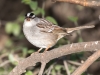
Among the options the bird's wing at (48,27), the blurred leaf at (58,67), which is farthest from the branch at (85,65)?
the blurred leaf at (58,67)

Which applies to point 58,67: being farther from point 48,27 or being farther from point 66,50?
point 66,50

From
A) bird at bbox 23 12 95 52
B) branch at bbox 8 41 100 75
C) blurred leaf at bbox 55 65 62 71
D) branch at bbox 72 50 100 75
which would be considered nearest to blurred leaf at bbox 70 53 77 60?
blurred leaf at bbox 55 65 62 71

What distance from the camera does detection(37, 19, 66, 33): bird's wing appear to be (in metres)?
5.04

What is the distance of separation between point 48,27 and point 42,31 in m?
0.12

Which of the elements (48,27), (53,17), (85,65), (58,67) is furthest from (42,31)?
(53,17)

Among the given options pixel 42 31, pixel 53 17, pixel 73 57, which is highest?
pixel 42 31

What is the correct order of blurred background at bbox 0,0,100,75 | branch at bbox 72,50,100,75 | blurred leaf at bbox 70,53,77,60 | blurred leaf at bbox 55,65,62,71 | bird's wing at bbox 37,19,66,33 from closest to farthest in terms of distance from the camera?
branch at bbox 72,50,100,75 < bird's wing at bbox 37,19,66,33 < blurred leaf at bbox 55,65,62,71 < blurred leaf at bbox 70,53,77,60 < blurred background at bbox 0,0,100,75

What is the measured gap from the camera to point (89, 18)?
785 centimetres

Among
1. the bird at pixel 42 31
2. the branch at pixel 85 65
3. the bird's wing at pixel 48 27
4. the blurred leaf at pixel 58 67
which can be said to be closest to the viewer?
the branch at pixel 85 65

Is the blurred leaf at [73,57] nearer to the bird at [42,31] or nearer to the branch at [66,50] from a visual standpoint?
the bird at [42,31]

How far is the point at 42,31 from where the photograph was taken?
5.00m

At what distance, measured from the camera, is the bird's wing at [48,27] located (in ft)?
16.5

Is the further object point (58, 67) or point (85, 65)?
point (58, 67)

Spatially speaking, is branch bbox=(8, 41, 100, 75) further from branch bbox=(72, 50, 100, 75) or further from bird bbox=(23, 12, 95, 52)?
bird bbox=(23, 12, 95, 52)
